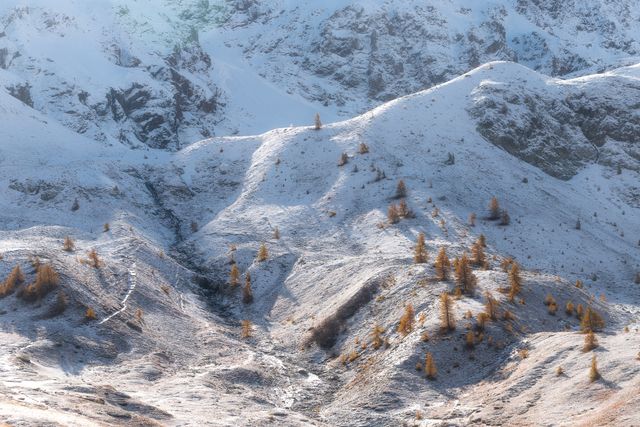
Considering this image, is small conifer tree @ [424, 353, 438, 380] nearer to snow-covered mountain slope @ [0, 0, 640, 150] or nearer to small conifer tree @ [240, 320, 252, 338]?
small conifer tree @ [240, 320, 252, 338]

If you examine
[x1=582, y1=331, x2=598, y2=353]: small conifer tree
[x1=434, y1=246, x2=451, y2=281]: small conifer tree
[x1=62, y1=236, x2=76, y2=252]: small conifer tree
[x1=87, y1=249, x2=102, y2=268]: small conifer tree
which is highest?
[x1=582, y1=331, x2=598, y2=353]: small conifer tree

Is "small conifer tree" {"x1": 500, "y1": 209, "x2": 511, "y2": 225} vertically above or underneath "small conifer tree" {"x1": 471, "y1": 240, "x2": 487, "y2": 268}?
underneath

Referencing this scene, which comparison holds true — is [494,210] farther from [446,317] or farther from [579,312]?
[446,317]

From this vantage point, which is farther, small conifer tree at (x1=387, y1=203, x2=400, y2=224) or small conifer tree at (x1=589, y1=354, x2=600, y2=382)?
small conifer tree at (x1=387, y1=203, x2=400, y2=224)

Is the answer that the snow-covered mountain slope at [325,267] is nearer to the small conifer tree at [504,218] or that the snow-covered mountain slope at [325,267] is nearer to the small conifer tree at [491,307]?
the small conifer tree at [491,307]

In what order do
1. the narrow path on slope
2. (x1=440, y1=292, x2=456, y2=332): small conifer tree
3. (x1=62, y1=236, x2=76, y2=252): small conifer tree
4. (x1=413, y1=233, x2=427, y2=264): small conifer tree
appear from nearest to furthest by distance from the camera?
(x1=440, y1=292, x2=456, y2=332): small conifer tree → the narrow path on slope → (x1=413, y1=233, x2=427, y2=264): small conifer tree → (x1=62, y1=236, x2=76, y2=252): small conifer tree

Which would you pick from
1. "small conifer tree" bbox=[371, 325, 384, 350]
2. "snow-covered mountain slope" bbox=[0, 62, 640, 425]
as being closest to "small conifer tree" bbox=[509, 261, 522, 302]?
"snow-covered mountain slope" bbox=[0, 62, 640, 425]

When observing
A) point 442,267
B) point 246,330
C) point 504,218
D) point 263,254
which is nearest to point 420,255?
point 442,267
